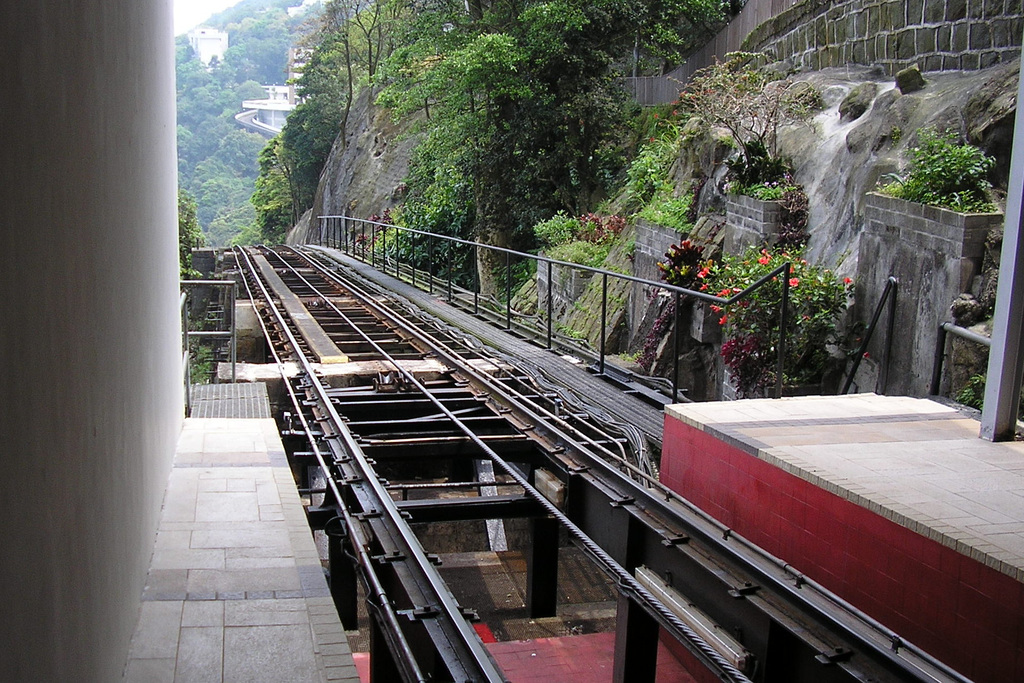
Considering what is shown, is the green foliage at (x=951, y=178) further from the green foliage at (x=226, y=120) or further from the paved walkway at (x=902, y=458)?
the green foliage at (x=226, y=120)

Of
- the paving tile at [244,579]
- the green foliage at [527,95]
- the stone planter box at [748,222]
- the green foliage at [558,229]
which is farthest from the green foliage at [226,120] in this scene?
the paving tile at [244,579]

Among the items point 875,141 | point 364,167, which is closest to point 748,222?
point 875,141

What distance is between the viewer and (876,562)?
12.4 ft

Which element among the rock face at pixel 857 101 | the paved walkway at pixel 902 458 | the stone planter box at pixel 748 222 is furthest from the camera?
the rock face at pixel 857 101

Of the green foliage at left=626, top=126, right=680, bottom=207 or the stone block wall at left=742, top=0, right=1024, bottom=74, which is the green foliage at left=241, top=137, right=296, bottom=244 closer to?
the green foliage at left=626, top=126, right=680, bottom=207

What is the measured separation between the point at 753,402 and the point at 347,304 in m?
9.49

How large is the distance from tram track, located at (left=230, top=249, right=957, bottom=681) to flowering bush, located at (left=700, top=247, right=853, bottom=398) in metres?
1.45

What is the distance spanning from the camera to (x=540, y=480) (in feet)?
20.8

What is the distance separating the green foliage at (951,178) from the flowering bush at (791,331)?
95cm

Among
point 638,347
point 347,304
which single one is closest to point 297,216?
point 347,304

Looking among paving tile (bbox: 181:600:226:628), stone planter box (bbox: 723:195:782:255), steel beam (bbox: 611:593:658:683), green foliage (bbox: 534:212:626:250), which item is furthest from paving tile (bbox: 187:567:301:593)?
green foliage (bbox: 534:212:626:250)

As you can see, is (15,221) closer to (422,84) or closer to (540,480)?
(540,480)

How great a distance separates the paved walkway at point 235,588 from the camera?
3.66 m

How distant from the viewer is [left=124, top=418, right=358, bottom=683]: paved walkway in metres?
3.66
